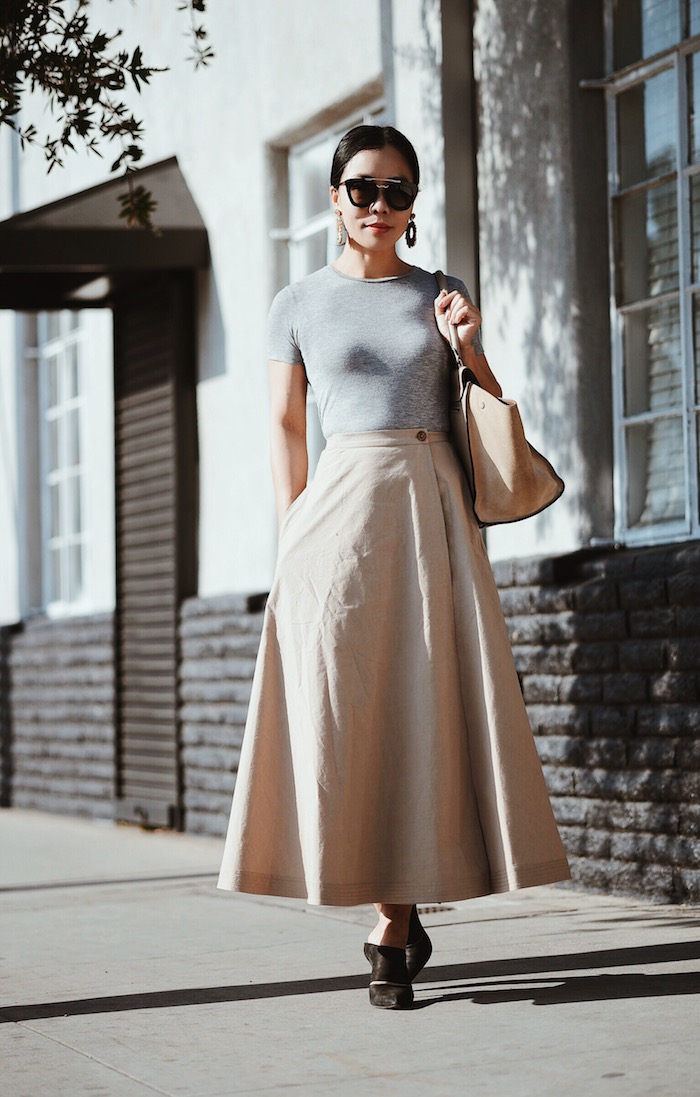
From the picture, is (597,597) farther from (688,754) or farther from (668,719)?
(688,754)

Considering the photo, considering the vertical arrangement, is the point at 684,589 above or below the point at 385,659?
above

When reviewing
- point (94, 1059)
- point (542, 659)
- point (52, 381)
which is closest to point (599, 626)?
point (542, 659)

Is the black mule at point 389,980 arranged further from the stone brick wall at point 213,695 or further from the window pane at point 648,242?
the stone brick wall at point 213,695

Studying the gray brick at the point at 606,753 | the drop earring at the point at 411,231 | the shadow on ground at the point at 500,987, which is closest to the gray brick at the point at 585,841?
the gray brick at the point at 606,753

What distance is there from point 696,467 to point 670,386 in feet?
1.23

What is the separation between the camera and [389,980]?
13.8ft

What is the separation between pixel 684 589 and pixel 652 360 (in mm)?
1146

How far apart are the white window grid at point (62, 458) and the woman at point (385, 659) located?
7725mm

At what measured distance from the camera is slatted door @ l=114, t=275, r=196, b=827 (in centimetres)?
→ 990

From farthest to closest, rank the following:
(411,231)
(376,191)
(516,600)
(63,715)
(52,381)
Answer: (52,381)
(63,715)
(516,600)
(411,231)
(376,191)

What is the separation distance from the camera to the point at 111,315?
431 inches

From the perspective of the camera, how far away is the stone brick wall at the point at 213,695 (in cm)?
902

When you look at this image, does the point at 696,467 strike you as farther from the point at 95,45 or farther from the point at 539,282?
the point at 95,45

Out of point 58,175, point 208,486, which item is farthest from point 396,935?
point 58,175
